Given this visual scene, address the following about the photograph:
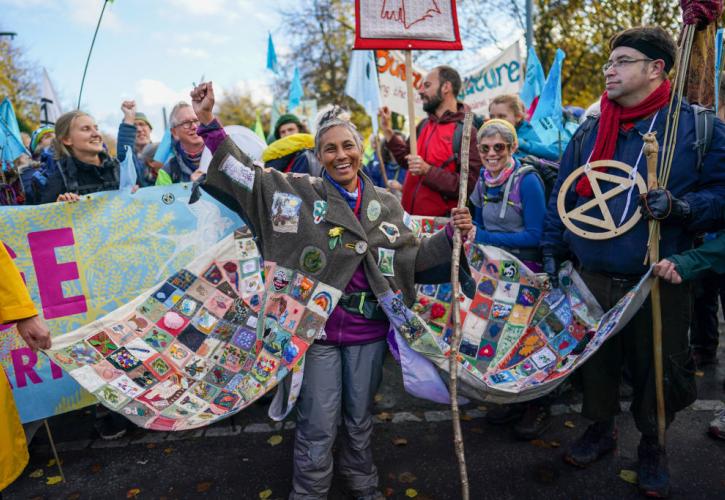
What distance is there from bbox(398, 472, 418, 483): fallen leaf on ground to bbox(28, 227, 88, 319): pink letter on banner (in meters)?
2.30

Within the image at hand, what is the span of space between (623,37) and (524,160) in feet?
3.55

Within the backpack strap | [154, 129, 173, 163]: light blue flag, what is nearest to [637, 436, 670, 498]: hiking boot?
the backpack strap

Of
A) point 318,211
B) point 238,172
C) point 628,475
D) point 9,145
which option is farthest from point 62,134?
point 628,475

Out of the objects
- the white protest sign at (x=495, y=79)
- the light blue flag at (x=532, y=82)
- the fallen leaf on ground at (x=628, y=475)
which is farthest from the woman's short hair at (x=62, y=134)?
the white protest sign at (x=495, y=79)

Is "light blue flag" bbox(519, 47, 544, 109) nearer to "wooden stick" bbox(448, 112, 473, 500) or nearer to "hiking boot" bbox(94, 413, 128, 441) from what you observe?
"wooden stick" bbox(448, 112, 473, 500)

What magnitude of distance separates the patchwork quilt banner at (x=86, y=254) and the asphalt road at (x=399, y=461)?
49 cm

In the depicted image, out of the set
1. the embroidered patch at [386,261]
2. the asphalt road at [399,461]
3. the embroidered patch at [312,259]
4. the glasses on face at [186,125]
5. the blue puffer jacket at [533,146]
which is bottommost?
the asphalt road at [399,461]

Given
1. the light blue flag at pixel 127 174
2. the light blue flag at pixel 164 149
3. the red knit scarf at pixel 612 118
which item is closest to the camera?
the red knit scarf at pixel 612 118

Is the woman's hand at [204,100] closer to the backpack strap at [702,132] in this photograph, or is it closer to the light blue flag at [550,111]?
the backpack strap at [702,132]

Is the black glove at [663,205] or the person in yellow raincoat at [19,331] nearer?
the person in yellow raincoat at [19,331]

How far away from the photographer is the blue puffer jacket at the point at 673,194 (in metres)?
2.57

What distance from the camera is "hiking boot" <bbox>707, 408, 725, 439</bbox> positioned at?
3.35 metres

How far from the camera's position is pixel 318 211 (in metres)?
2.54

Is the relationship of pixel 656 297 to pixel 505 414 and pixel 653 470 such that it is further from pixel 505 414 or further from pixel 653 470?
pixel 505 414
